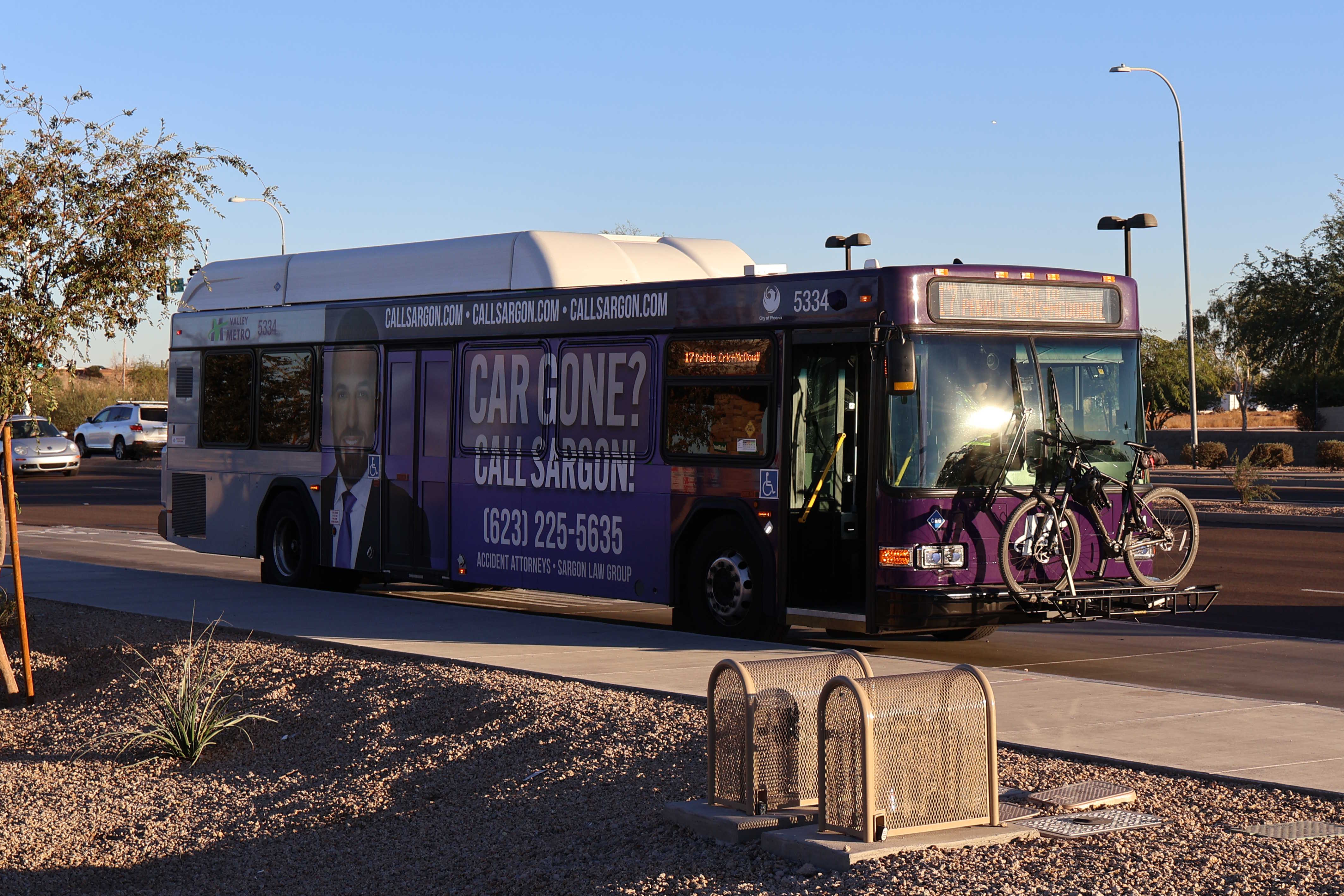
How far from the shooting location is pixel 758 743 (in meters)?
7.07

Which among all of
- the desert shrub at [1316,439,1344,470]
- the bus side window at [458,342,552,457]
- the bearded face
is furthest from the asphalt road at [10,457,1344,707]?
the desert shrub at [1316,439,1344,470]

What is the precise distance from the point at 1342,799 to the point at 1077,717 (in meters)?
2.20

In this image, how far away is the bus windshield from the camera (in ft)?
39.3

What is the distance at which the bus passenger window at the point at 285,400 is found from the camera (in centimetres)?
1748

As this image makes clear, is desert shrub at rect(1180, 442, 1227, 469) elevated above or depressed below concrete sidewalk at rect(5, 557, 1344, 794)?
above

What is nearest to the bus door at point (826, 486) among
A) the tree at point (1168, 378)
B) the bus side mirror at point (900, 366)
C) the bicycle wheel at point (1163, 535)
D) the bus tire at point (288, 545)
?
the bus side mirror at point (900, 366)

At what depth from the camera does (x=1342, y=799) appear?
736 cm

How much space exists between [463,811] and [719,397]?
5.79 m

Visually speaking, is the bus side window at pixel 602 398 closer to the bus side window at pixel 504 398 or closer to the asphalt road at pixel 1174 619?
the bus side window at pixel 504 398

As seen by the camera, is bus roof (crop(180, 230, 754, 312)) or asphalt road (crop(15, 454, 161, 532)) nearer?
bus roof (crop(180, 230, 754, 312))

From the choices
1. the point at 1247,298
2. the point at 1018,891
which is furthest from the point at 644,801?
the point at 1247,298

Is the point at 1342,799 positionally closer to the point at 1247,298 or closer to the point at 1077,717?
the point at 1077,717

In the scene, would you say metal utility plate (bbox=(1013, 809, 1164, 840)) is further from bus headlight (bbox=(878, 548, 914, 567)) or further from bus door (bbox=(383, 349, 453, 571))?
bus door (bbox=(383, 349, 453, 571))

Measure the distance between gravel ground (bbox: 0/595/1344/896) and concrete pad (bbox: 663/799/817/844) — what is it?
0.07m
